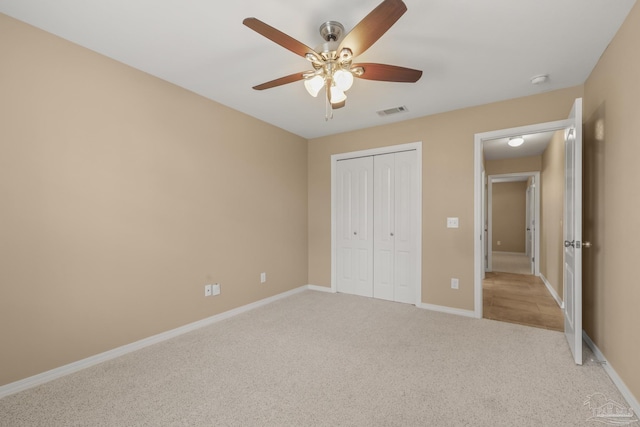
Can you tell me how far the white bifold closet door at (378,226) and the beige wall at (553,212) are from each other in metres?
1.98

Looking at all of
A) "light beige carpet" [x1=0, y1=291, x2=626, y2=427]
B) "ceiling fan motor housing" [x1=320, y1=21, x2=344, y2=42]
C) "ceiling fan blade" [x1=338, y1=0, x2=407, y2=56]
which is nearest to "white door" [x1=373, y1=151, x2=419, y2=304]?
"light beige carpet" [x1=0, y1=291, x2=626, y2=427]

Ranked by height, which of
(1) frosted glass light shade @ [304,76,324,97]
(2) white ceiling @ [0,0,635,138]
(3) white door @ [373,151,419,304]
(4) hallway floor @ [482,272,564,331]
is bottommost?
(4) hallway floor @ [482,272,564,331]

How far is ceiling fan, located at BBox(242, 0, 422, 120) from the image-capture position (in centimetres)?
159

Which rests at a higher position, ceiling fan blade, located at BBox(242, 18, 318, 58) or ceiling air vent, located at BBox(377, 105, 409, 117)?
ceiling air vent, located at BBox(377, 105, 409, 117)

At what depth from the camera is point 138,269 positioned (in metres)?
2.63

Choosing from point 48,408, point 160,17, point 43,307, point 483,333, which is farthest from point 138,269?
point 483,333

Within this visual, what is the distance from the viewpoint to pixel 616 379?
6.56 feet

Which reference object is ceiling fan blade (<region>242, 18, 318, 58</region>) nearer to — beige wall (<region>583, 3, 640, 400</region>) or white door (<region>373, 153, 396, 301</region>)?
beige wall (<region>583, 3, 640, 400</region>)

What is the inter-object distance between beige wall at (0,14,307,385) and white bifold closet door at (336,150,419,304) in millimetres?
1464

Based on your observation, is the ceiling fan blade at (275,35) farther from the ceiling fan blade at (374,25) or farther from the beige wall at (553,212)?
the beige wall at (553,212)

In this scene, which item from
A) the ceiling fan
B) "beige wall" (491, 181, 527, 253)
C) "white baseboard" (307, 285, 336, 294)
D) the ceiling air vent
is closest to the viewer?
the ceiling fan

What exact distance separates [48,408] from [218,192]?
2159mm

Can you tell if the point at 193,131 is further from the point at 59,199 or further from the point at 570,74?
the point at 570,74

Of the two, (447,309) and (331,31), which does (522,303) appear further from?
(331,31)
